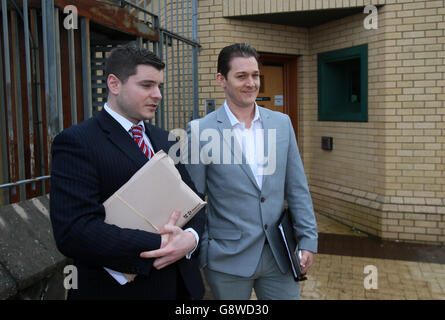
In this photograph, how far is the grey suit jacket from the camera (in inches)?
93.1

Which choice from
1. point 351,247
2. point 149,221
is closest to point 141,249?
point 149,221

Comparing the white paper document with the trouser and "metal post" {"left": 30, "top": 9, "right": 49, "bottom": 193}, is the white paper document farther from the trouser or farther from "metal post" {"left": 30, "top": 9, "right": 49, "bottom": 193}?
"metal post" {"left": 30, "top": 9, "right": 49, "bottom": 193}

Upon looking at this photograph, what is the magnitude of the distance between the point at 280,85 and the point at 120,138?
5.88 metres

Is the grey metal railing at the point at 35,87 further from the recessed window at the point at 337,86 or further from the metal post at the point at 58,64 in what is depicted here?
the recessed window at the point at 337,86

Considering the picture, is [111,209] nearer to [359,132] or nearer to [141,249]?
[141,249]

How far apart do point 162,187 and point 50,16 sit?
174cm

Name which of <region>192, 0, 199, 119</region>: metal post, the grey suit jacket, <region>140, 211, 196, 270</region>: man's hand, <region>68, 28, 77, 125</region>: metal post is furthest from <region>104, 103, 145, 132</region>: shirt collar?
<region>192, 0, 199, 119</region>: metal post

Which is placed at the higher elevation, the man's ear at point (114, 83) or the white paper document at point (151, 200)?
the man's ear at point (114, 83)

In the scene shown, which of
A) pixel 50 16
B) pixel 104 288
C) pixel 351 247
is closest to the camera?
pixel 104 288

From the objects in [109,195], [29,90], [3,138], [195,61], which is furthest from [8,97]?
[195,61]

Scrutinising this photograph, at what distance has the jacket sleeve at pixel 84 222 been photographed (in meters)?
1.62

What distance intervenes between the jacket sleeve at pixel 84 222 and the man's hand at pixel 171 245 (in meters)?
0.04

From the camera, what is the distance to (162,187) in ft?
5.82

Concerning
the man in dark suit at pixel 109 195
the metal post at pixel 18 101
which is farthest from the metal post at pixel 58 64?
the man in dark suit at pixel 109 195
